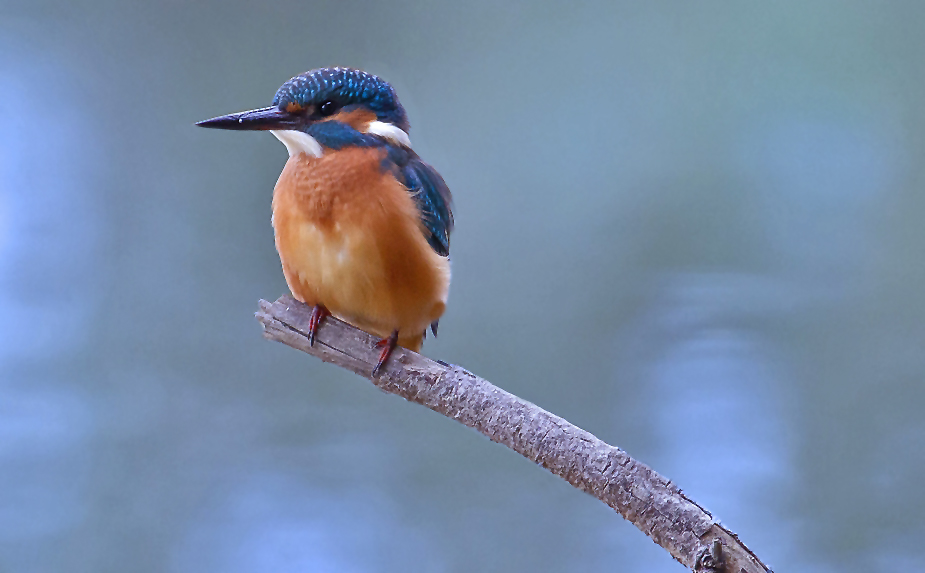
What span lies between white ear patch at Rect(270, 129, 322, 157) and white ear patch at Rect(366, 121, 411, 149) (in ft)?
0.38

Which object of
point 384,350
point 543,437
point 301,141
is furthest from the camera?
point 301,141

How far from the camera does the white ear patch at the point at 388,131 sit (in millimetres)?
1713

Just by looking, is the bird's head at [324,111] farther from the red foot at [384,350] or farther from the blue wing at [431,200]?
the red foot at [384,350]

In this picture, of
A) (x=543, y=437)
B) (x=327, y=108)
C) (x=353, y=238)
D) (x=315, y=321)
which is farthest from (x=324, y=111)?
(x=543, y=437)

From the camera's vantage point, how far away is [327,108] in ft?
5.48

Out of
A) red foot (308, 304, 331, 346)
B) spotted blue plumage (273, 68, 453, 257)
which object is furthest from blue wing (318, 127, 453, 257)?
red foot (308, 304, 331, 346)

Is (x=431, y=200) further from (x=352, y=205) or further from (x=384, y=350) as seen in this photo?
(x=384, y=350)

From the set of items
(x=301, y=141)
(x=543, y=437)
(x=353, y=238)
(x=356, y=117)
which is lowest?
(x=543, y=437)

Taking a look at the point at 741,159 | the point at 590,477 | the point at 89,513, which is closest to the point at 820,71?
the point at 741,159

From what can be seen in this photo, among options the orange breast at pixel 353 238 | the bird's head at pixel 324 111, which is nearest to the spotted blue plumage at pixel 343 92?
the bird's head at pixel 324 111

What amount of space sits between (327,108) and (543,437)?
797mm

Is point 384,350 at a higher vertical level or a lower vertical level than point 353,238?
lower

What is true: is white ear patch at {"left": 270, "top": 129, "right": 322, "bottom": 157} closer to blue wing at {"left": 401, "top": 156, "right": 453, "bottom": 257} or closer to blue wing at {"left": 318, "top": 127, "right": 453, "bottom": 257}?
blue wing at {"left": 318, "top": 127, "right": 453, "bottom": 257}

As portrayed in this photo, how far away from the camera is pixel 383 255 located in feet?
5.38
